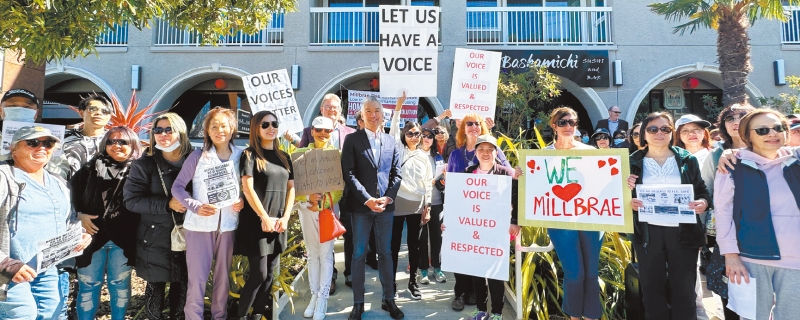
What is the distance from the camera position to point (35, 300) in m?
2.36

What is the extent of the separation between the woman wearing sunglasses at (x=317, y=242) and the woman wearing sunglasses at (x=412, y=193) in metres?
0.73

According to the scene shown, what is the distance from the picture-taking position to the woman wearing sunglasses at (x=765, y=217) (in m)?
2.19

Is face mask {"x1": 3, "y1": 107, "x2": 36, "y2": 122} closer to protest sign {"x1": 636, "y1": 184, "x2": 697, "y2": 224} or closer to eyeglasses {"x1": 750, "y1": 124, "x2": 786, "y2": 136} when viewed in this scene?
protest sign {"x1": 636, "y1": 184, "x2": 697, "y2": 224}

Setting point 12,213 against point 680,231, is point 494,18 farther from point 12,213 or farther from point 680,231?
point 12,213

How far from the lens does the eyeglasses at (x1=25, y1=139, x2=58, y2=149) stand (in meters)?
2.30

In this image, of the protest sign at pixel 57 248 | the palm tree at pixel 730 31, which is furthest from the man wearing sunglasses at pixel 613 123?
the protest sign at pixel 57 248

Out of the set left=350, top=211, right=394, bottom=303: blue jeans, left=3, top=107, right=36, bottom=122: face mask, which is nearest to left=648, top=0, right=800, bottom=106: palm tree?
left=350, top=211, right=394, bottom=303: blue jeans

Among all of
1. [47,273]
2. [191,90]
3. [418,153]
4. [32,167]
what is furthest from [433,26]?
[191,90]

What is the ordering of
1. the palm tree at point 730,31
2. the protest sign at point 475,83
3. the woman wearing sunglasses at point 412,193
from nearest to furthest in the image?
the woman wearing sunglasses at point 412,193, the protest sign at point 475,83, the palm tree at point 730,31

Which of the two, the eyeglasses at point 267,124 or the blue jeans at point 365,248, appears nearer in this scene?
the eyeglasses at point 267,124

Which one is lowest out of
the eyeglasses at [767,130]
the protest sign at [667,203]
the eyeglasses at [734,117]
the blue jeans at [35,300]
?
the blue jeans at [35,300]

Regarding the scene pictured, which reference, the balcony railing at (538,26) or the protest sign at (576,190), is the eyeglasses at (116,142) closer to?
the protest sign at (576,190)

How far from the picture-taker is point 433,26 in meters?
4.25

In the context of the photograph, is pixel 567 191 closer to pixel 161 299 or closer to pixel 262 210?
pixel 262 210
